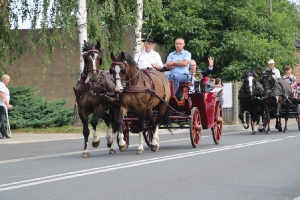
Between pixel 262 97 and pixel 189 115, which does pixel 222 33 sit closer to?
pixel 262 97

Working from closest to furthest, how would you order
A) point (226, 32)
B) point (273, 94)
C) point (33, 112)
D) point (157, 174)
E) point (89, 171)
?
point (157, 174)
point (89, 171)
point (273, 94)
point (33, 112)
point (226, 32)

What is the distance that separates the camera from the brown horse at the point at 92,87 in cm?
1452

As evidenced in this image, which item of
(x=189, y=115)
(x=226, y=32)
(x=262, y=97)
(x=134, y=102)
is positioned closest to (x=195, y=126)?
(x=189, y=115)

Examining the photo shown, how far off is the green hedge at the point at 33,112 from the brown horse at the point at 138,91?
10968 millimetres

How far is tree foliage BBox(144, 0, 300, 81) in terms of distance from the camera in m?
39.0

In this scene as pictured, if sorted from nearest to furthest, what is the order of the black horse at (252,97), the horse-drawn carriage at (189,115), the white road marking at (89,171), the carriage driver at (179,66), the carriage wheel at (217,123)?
the white road marking at (89,171) < the horse-drawn carriage at (189,115) < the carriage driver at (179,66) < the carriage wheel at (217,123) < the black horse at (252,97)

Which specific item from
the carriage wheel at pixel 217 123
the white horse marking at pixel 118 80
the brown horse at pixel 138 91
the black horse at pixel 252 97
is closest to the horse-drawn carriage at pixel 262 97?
the black horse at pixel 252 97

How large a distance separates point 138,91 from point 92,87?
964mm

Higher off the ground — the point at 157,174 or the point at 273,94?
the point at 273,94

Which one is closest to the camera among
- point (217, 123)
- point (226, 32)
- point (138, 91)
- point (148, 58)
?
point (138, 91)

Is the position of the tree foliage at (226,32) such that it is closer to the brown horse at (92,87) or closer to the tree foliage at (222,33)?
the tree foliage at (222,33)

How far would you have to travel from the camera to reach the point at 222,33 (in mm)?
39906

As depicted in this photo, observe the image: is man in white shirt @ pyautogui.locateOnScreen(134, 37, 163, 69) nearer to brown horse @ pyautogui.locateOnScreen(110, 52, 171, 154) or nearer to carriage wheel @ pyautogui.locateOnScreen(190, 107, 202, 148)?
brown horse @ pyautogui.locateOnScreen(110, 52, 171, 154)

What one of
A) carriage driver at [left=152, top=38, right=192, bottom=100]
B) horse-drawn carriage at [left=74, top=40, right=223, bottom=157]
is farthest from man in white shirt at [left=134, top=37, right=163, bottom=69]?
horse-drawn carriage at [left=74, top=40, right=223, bottom=157]
